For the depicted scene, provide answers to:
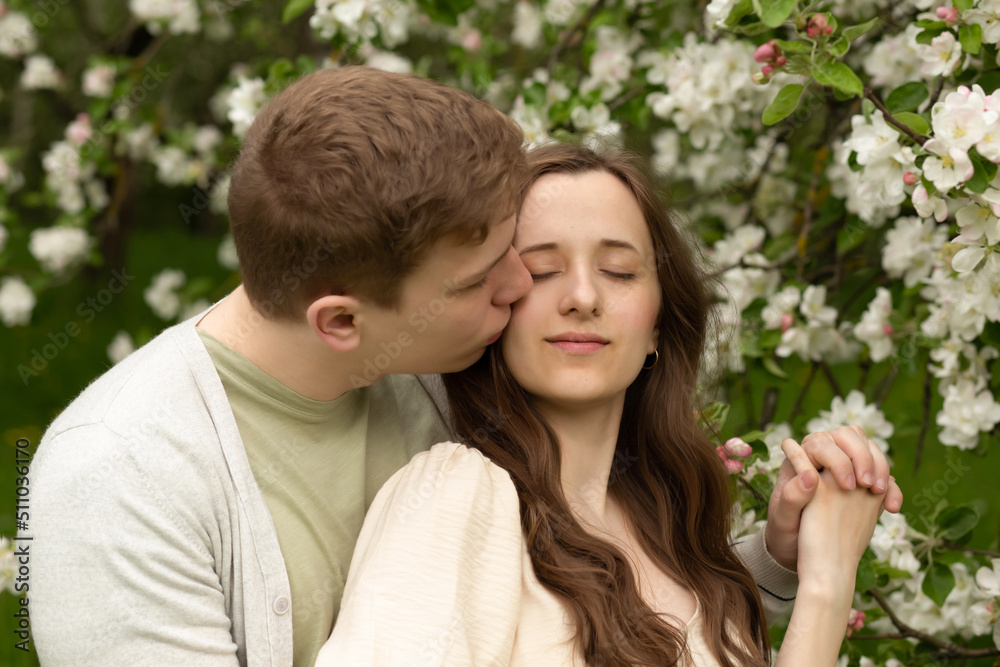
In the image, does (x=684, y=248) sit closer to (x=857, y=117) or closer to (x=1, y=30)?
(x=857, y=117)

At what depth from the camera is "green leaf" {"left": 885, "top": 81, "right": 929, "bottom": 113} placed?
2023 mm

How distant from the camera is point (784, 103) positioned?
1909mm

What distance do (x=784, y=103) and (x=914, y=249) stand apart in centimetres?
71

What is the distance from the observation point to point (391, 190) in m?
1.47

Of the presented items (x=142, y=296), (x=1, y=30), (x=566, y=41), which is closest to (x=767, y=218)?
(x=566, y=41)

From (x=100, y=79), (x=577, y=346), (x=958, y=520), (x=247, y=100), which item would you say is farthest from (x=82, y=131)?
(x=958, y=520)

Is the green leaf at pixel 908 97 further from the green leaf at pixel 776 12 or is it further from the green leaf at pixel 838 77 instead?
the green leaf at pixel 776 12

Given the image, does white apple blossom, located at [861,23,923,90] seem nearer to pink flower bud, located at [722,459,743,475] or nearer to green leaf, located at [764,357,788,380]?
green leaf, located at [764,357,788,380]

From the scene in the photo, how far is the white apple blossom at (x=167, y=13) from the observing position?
3740 millimetres

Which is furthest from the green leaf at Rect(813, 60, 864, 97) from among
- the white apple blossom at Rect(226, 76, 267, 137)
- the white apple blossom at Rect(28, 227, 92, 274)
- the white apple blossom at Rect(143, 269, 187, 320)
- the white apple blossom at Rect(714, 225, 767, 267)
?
the white apple blossom at Rect(143, 269, 187, 320)

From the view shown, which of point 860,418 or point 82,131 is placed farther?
point 82,131

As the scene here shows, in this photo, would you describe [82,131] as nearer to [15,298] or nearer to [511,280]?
[15,298]

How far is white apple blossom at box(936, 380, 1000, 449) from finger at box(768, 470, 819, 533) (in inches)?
24.3

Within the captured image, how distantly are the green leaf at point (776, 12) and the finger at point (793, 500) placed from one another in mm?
833
